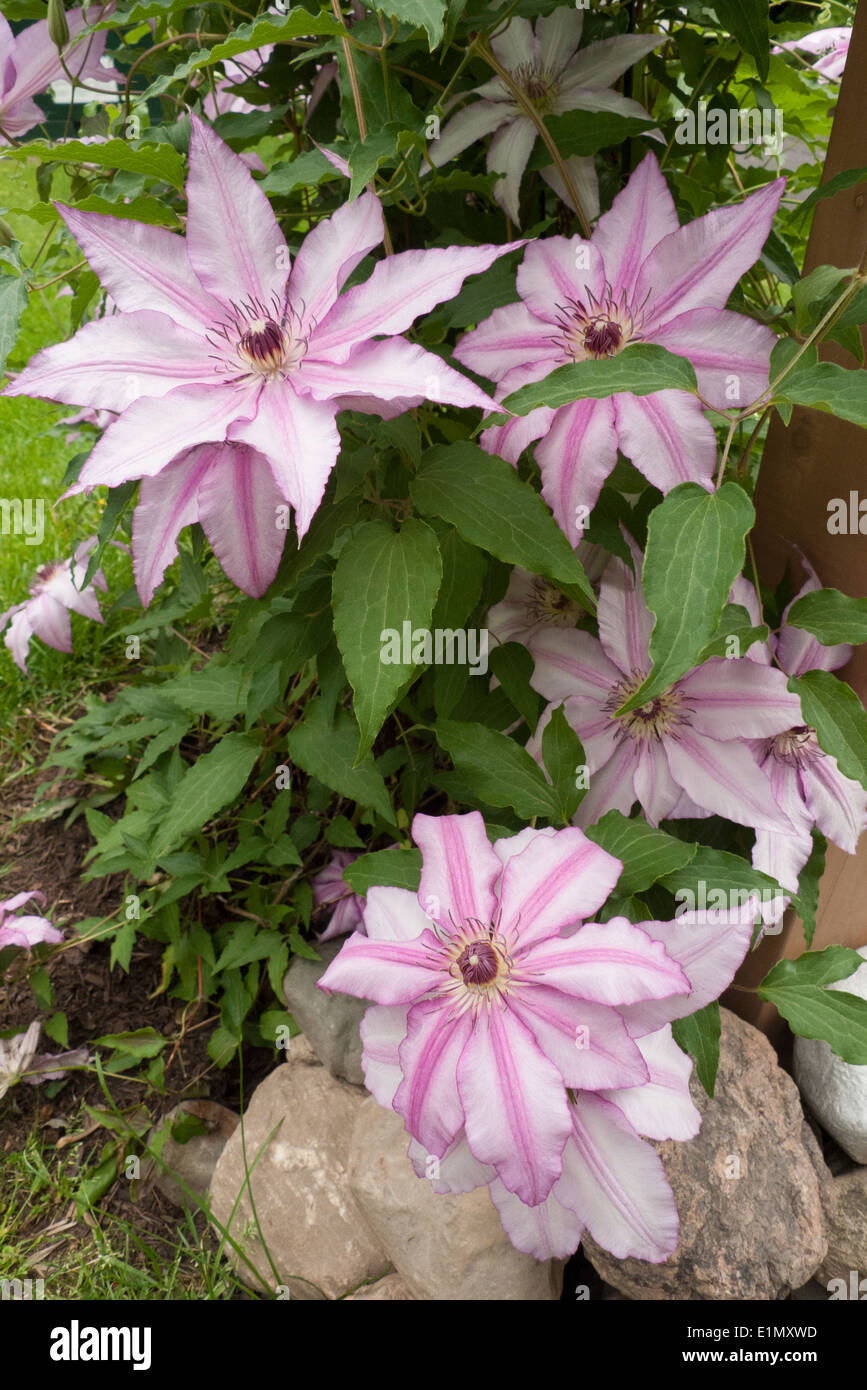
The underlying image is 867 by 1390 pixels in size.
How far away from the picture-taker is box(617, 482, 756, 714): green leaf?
0.70 m

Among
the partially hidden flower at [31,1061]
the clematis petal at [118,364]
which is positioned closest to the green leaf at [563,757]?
the clematis petal at [118,364]

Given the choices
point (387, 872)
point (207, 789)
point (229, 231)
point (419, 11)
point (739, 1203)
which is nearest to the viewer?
point (419, 11)

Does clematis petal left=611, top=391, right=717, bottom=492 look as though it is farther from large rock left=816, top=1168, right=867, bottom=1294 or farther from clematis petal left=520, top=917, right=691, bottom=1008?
large rock left=816, top=1168, right=867, bottom=1294

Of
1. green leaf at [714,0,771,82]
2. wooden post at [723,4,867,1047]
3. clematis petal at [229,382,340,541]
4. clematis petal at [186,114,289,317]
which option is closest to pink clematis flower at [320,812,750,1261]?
wooden post at [723,4,867,1047]

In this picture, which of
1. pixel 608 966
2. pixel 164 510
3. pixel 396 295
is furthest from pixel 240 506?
pixel 608 966

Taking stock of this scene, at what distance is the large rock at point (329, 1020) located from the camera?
1.54 metres

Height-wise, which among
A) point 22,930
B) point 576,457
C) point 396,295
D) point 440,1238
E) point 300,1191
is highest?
point 396,295

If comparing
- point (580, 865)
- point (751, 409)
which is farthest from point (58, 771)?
point (751, 409)

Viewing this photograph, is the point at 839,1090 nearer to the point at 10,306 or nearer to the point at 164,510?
the point at 164,510

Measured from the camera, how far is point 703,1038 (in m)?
0.98

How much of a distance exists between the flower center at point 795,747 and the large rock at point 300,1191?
2.77ft

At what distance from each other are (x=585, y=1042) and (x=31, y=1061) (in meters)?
1.18

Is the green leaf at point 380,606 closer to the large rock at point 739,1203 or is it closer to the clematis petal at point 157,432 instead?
the clematis petal at point 157,432

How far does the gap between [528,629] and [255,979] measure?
81 cm
